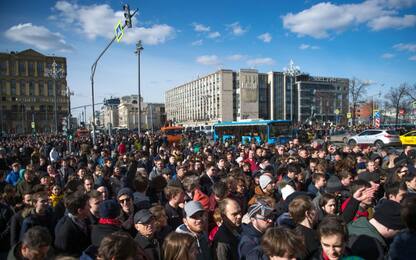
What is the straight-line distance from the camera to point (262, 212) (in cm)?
349

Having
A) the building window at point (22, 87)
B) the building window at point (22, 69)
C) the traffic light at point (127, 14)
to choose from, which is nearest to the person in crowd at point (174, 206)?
the traffic light at point (127, 14)

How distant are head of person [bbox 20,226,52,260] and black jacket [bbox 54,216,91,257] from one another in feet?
2.22

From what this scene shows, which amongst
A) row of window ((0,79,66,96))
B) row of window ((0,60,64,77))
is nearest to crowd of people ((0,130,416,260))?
row of window ((0,79,66,96))

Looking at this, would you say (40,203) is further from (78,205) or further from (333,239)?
(333,239)

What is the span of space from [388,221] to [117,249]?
2.80 meters

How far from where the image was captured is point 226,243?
3.35 m

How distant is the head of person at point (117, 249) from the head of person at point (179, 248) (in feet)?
0.93

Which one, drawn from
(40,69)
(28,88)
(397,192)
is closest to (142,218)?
(397,192)

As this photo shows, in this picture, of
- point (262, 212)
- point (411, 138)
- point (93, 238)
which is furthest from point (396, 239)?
point (411, 138)

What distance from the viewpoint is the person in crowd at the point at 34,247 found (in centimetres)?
300

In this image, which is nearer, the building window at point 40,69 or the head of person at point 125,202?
the head of person at point 125,202

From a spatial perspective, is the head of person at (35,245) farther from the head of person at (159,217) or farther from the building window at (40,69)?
the building window at (40,69)

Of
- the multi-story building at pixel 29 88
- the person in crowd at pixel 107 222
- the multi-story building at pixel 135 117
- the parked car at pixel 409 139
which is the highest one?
the multi-story building at pixel 29 88

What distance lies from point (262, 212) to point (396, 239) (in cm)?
133
